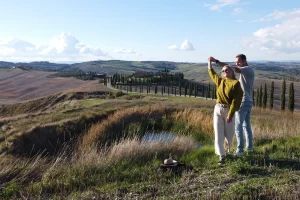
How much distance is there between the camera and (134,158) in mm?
7098

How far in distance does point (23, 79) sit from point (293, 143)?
125228mm

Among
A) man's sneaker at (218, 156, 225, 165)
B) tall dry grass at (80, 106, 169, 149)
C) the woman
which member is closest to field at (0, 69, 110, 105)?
tall dry grass at (80, 106, 169, 149)

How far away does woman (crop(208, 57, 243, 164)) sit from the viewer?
21.8 feet

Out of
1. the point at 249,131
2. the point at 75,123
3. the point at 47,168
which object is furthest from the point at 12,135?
the point at 249,131

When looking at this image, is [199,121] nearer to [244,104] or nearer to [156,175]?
[244,104]

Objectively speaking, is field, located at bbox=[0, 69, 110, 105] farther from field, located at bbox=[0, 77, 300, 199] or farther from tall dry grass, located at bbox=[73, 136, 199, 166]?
field, located at bbox=[0, 77, 300, 199]

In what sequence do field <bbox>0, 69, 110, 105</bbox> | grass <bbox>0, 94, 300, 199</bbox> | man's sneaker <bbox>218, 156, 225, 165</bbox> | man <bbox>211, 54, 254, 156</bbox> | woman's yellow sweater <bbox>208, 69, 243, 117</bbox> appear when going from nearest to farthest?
grass <bbox>0, 94, 300, 199</bbox>, man's sneaker <bbox>218, 156, 225, 165</bbox>, woman's yellow sweater <bbox>208, 69, 243, 117</bbox>, man <bbox>211, 54, 254, 156</bbox>, field <bbox>0, 69, 110, 105</bbox>

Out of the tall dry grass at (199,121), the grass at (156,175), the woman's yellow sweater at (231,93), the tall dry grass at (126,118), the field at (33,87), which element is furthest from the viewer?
the field at (33,87)

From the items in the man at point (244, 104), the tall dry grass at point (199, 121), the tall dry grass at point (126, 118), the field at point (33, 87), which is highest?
the man at point (244, 104)

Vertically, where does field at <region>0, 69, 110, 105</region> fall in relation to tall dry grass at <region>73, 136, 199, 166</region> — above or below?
below

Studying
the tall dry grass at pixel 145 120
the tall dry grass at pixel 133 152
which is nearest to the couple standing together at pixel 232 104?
the tall dry grass at pixel 133 152

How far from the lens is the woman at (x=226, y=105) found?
6.64 meters

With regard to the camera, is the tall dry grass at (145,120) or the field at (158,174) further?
the tall dry grass at (145,120)

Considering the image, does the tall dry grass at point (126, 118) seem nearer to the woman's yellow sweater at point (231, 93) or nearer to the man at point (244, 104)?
the man at point (244, 104)
